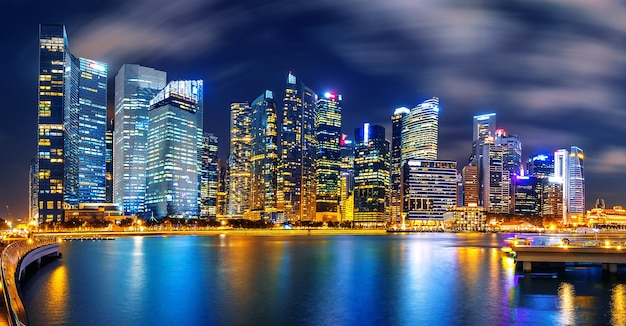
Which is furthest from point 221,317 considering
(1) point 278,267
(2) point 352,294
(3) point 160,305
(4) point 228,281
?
(1) point 278,267

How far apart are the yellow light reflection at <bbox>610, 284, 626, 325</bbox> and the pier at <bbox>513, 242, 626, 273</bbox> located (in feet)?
19.2

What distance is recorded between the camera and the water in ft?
134

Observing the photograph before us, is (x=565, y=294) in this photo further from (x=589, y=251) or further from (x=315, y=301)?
(x=315, y=301)

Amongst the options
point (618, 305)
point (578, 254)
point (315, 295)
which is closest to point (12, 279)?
point (315, 295)

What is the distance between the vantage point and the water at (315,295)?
40875mm

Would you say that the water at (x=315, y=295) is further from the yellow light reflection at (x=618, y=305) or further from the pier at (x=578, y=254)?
the pier at (x=578, y=254)

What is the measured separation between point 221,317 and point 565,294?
2980 centimetres

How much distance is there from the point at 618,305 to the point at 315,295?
24678 millimetres

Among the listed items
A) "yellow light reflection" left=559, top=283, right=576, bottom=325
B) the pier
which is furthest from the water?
the pier

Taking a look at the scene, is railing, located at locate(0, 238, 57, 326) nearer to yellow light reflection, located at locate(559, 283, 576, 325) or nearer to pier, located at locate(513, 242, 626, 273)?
yellow light reflection, located at locate(559, 283, 576, 325)

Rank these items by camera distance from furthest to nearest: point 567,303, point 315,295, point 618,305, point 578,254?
point 578,254, point 315,295, point 567,303, point 618,305

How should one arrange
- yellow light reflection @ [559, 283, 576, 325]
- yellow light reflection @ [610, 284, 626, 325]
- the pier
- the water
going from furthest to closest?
the pier < the water < yellow light reflection @ [559, 283, 576, 325] < yellow light reflection @ [610, 284, 626, 325]

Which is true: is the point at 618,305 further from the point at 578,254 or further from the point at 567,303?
the point at 578,254

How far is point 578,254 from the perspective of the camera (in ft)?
200
